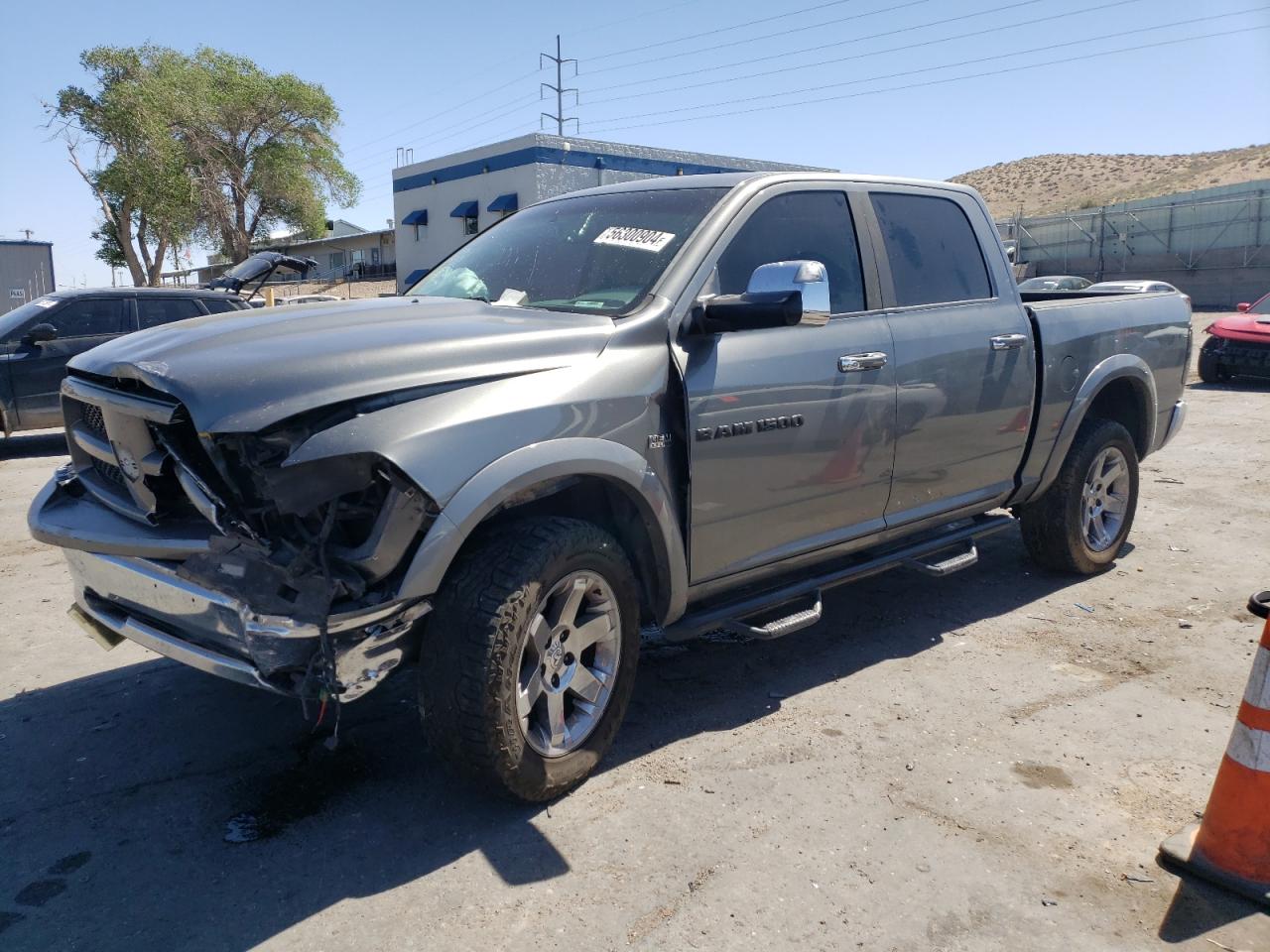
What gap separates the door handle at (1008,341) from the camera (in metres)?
4.71

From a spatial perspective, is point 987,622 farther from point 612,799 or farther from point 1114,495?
point 612,799

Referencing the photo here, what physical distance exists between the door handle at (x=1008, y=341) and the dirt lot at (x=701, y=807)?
1.43 m

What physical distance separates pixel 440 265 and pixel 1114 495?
13.6 feet

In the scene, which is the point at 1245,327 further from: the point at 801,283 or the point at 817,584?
the point at 801,283

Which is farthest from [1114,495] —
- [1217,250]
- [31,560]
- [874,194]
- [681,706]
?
[1217,250]

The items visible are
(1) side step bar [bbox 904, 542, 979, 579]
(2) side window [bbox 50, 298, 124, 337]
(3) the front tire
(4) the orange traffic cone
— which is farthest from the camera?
(2) side window [bbox 50, 298, 124, 337]

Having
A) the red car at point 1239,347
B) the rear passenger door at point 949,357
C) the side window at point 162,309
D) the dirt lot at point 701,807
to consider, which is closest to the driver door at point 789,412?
the rear passenger door at point 949,357

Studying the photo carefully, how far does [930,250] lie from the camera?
4703 millimetres

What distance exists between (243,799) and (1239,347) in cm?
1565

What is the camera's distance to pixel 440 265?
4.64 m

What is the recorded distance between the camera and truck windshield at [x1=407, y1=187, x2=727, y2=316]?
12.1ft

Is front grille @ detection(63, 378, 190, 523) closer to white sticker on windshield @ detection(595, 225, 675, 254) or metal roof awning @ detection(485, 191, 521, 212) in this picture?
white sticker on windshield @ detection(595, 225, 675, 254)

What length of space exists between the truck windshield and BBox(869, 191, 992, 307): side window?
103 centimetres

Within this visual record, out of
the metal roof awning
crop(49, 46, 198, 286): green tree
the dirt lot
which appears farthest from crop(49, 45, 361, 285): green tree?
the dirt lot
